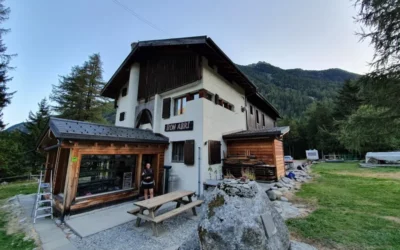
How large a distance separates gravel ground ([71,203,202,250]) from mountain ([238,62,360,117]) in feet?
179

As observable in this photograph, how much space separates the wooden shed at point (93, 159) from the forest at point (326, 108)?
8.53 meters

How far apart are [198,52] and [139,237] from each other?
26.1ft

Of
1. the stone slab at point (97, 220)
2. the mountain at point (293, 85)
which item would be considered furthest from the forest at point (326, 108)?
the mountain at point (293, 85)

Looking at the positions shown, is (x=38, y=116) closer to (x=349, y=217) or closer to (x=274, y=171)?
(x=274, y=171)

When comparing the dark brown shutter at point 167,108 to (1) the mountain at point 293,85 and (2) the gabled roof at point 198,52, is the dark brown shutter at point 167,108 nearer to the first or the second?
(2) the gabled roof at point 198,52

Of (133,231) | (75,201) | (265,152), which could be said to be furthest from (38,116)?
(265,152)

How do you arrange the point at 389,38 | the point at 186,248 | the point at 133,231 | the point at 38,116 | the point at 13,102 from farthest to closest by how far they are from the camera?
the point at 38,116, the point at 13,102, the point at 389,38, the point at 133,231, the point at 186,248

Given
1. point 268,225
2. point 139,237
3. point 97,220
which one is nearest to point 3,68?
point 97,220

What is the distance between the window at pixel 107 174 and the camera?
8312 mm

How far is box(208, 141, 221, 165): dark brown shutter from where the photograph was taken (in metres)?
8.33

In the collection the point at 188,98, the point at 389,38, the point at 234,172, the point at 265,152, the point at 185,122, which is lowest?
the point at 234,172

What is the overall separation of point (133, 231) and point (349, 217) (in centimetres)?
619

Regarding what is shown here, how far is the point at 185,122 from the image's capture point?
29.0 ft

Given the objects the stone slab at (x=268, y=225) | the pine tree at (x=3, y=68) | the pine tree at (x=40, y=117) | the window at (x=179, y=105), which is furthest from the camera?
the pine tree at (x=40, y=117)
